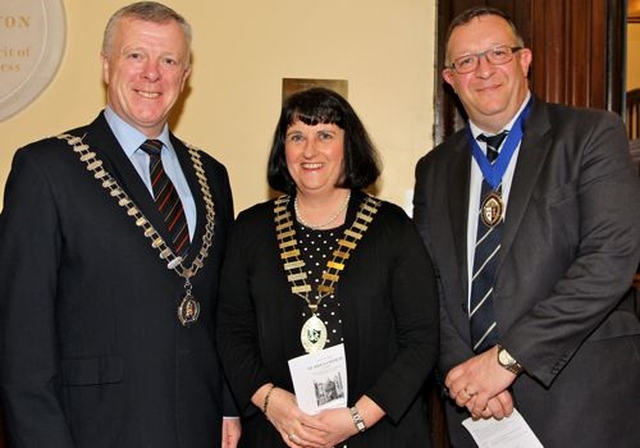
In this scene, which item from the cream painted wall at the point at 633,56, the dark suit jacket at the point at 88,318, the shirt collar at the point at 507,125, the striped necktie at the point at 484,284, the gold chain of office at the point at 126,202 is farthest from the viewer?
the cream painted wall at the point at 633,56

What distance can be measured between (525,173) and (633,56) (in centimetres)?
93

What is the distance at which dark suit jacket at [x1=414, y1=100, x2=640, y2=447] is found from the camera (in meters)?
2.03

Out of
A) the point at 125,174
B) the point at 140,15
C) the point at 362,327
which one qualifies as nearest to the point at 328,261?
the point at 362,327

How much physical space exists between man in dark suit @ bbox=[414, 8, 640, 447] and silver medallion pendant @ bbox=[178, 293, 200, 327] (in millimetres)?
779

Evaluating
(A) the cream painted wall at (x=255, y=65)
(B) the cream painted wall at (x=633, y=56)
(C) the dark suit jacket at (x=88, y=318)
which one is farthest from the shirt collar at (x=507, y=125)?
(C) the dark suit jacket at (x=88, y=318)

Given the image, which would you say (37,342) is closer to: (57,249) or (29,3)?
(57,249)

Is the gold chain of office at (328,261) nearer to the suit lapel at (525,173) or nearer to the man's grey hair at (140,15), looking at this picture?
the suit lapel at (525,173)

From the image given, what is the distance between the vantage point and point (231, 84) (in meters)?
3.13

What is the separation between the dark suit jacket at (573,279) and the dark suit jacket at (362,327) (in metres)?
0.22

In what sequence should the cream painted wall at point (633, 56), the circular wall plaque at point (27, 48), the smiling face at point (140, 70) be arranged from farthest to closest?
the circular wall plaque at point (27, 48) → the cream painted wall at point (633, 56) → the smiling face at point (140, 70)

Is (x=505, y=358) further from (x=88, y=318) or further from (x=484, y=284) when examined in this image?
(x=88, y=318)

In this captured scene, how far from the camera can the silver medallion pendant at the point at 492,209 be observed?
7.30ft

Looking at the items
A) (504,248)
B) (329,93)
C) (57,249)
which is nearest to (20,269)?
(57,249)

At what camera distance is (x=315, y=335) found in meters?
2.13
